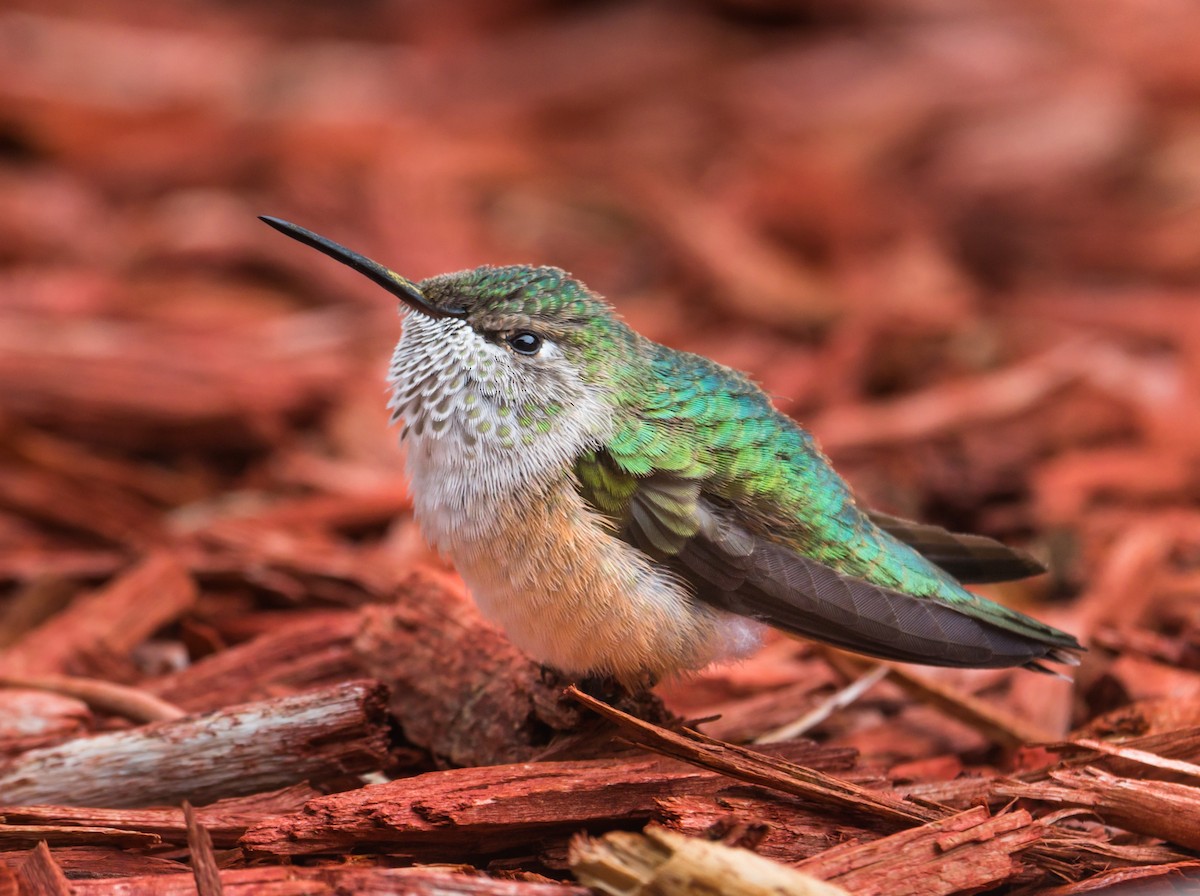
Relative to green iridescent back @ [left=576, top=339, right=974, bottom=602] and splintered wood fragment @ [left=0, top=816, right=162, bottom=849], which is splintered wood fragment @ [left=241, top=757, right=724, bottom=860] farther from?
green iridescent back @ [left=576, top=339, right=974, bottom=602]

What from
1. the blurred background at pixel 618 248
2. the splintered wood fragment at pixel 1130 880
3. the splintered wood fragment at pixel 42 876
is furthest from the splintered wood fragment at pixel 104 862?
the splintered wood fragment at pixel 1130 880

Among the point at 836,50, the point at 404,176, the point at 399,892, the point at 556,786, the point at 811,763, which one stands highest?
the point at 836,50

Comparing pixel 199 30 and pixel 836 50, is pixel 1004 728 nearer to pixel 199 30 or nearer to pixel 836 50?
A: pixel 836 50

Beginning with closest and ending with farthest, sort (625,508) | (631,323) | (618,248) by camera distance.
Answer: (625,508) < (631,323) < (618,248)

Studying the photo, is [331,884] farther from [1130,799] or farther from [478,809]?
[1130,799]

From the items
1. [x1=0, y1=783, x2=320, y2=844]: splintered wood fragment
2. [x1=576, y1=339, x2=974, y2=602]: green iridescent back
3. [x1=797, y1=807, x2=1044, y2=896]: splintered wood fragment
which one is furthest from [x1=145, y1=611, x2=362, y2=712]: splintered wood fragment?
[x1=797, y1=807, x2=1044, y2=896]: splintered wood fragment

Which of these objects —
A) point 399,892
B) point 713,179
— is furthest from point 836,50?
point 399,892

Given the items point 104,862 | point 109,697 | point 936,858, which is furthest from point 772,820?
point 109,697
